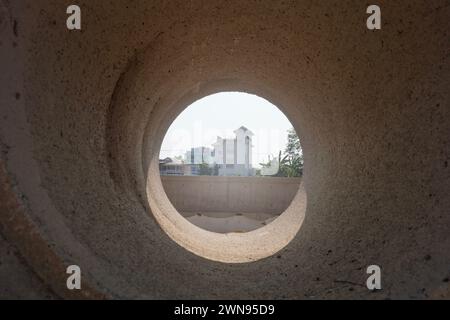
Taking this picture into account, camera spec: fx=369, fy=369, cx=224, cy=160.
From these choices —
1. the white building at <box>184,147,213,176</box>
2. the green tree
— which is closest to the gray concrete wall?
the green tree

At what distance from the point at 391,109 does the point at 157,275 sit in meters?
2.18

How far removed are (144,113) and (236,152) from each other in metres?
26.3

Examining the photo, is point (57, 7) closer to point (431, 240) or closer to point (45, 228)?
point (45, 228)

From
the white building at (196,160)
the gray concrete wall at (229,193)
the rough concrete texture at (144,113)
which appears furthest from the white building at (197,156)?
the rough concrete texture at (144,113)

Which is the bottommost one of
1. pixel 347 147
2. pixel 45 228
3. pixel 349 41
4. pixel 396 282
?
pixel 396 282

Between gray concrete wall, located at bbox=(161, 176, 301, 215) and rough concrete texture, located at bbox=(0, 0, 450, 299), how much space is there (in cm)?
988

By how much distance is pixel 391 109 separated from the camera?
294 centimetres

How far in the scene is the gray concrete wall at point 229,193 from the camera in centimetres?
1418

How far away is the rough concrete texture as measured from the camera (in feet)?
6.38

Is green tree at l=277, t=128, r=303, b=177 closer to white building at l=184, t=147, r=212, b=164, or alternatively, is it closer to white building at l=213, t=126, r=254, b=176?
white building at l=213, t=126, r=254, b=176

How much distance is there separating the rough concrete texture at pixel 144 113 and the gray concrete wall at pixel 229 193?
9.88m

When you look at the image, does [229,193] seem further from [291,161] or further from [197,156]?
[197,156]

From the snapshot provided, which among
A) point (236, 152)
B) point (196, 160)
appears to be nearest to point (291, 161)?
point (236, 152)
